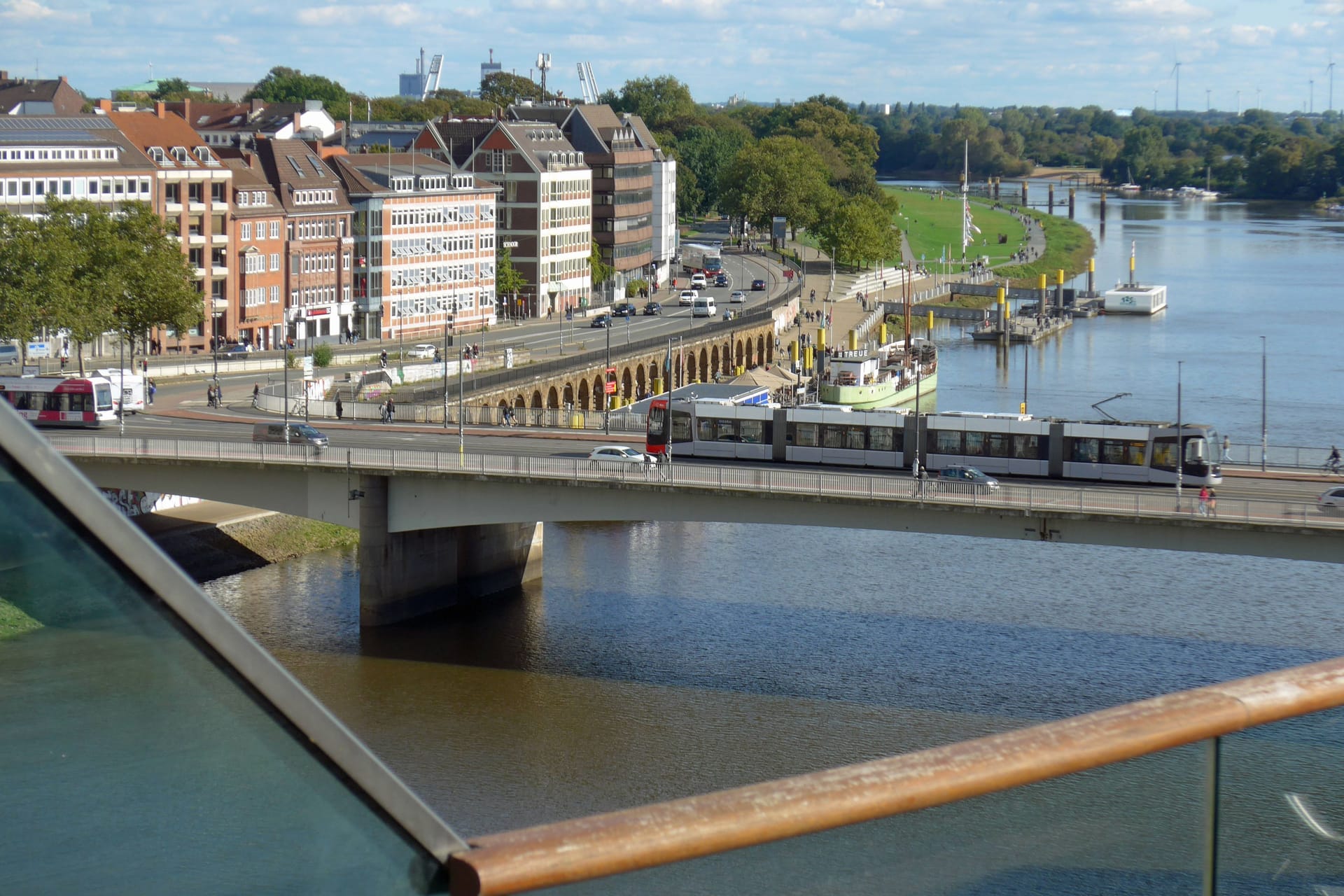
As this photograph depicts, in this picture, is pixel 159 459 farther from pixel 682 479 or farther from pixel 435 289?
pixel 435 289

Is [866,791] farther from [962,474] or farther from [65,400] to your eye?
[65,400]

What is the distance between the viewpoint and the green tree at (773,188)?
94375 millimetres

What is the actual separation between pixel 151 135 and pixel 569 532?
22.3 m

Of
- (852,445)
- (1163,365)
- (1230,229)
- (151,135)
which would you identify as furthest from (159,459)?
(1230,229)

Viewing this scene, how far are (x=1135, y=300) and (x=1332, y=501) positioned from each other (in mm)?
54973

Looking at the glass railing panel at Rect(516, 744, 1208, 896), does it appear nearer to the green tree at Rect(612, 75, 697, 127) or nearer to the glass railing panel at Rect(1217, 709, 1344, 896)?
the glass railing panel at Rect(1217, 709, 1344, 896)

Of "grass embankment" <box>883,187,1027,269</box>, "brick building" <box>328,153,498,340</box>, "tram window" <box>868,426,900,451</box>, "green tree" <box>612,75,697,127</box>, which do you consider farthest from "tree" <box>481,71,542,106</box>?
"tram window" <box>868,426,900,451</box>

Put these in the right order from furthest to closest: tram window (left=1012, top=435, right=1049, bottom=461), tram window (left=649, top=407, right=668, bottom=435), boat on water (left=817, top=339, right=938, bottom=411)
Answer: boat on water (left=817, top=339, right=938, bottom=411) < tram window (left=649, top=407, right=668, bottom=435) < tram window (left=1012, top=435, right=1049, bottom=461)

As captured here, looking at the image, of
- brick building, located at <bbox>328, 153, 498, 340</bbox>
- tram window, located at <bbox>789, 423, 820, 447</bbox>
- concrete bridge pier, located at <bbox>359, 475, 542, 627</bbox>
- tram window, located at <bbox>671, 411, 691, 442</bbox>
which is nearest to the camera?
concrete bridge pier, located at <bbox>359, 475, 542, 627</bbox>

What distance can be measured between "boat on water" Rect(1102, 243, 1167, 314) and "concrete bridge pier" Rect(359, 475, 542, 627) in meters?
52.7

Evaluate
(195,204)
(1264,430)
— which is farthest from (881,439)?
(195,204)

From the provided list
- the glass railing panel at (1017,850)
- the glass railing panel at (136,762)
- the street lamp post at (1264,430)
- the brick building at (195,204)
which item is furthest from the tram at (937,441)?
the glass railing panel at (136,762)

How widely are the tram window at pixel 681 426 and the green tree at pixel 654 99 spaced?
9202 cm

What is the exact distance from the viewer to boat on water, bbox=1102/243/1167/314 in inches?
2975
